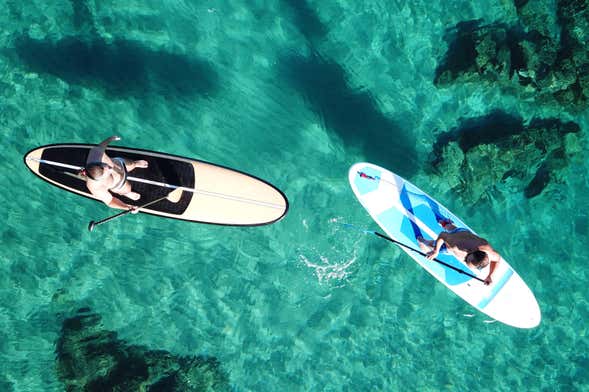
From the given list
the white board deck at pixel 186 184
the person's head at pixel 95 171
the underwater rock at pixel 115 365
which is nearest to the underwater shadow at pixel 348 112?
the white board deck at pixel 186 184

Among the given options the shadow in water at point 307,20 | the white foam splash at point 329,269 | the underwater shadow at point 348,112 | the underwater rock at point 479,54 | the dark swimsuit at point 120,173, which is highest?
the underwater rock at point 479,54

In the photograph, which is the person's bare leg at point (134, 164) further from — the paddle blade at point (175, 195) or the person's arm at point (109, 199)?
the paddle blade at point (175, 195)

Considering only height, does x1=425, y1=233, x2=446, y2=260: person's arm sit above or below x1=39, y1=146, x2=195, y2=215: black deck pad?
above

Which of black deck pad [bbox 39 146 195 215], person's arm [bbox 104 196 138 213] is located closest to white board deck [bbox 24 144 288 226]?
black deck pad [bbox 39 146 195 215]

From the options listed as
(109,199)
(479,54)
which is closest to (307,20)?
(479,54)

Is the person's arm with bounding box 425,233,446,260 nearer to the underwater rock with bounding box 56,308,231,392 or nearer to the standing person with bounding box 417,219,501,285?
the standing person with bounding box 417,219,501,285

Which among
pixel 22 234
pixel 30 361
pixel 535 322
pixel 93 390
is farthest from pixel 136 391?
pixel 535 322
